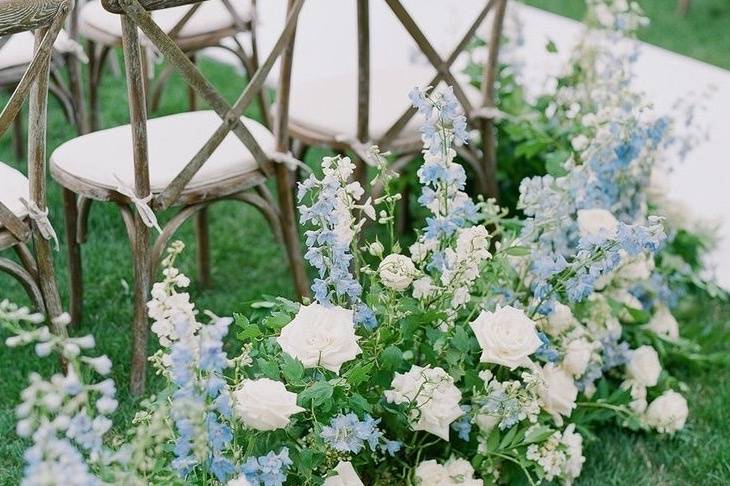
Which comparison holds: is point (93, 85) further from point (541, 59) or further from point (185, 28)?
point (541, 59)

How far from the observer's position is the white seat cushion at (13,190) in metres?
2.26

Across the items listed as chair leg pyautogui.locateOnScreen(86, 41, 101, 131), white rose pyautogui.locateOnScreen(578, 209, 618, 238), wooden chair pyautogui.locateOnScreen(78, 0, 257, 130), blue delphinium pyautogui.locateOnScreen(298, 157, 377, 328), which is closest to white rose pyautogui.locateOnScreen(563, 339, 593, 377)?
white rose pyautogui.locateOnScreen(578, 209, 618, 238)

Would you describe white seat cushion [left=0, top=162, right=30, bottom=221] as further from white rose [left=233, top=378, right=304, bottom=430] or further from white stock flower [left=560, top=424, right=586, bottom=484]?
white stock flower [left=560, top=424, right=586, bottom=484]

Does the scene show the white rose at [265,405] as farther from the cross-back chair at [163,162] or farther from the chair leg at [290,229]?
the chair leg at [290,229]

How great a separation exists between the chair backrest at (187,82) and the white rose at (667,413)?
1.02 metres

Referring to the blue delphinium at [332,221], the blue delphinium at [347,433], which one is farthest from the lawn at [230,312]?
the blue delphinium at [347,433]

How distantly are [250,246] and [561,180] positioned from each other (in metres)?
1.20

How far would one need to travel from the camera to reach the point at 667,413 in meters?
2.55

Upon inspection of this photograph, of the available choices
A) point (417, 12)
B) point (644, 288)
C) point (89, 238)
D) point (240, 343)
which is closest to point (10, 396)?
point (240, 343)

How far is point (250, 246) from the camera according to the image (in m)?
3.43

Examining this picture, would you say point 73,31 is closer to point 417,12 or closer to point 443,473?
point 443,473

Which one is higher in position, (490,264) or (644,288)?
(490,264)

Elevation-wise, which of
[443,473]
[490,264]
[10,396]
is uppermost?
[490,264]

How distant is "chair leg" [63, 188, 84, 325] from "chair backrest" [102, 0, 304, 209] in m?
0.37
